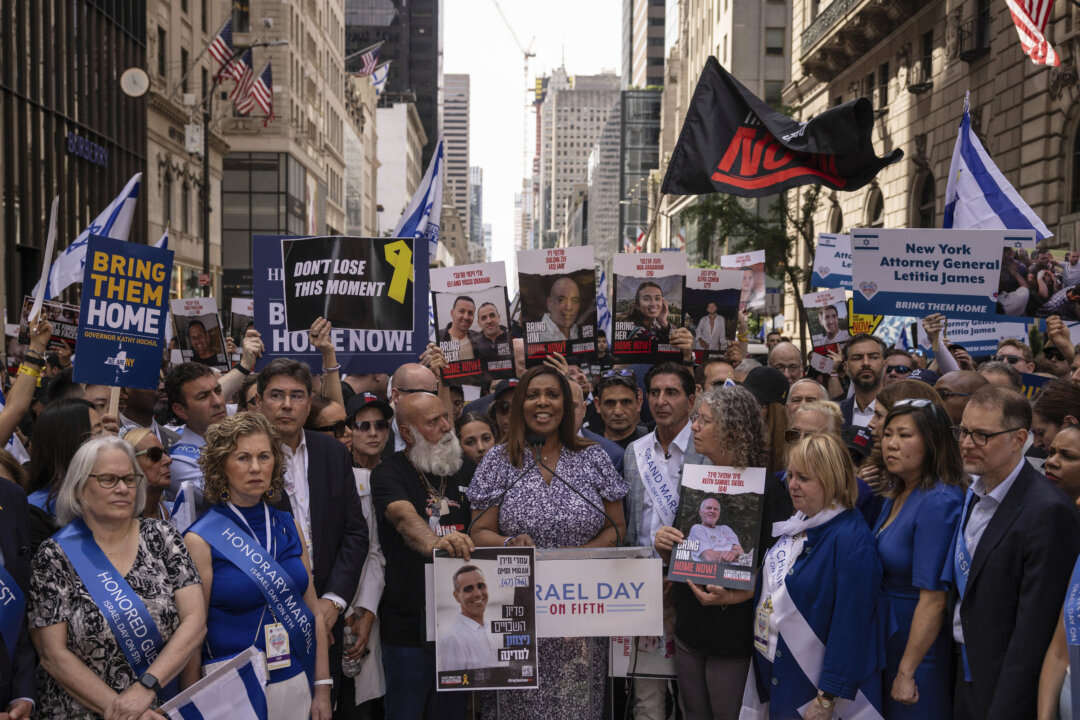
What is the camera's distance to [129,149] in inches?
1406

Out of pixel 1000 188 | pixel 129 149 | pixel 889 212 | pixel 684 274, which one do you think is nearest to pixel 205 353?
pixel 684 274

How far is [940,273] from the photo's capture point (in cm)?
829

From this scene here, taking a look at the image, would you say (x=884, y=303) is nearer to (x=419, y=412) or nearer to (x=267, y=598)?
(x=419, y=412)

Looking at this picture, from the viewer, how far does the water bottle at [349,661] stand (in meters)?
5.37

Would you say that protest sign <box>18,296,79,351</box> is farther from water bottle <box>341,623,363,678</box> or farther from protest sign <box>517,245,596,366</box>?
water bottle <box>341,623,363,678</box>

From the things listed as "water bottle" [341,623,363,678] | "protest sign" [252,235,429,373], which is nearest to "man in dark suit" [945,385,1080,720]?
"water bottle" [341,623,363,678]

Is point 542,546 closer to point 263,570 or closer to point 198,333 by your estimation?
point 263,570

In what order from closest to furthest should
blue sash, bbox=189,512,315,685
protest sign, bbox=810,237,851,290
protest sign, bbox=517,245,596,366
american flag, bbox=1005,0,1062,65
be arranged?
blue sash, bbox=189,512,315,685 → protest sign, bbox=517,245,596,366 → protest sign, bbox=810,237,851,290 → american flag, bbox=1005,0,1062,65

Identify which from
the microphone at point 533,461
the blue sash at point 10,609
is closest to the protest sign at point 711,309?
the microphone at point 533,461

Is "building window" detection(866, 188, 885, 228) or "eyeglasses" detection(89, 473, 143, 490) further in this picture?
"building window" detection(866, 188, 885, 228)

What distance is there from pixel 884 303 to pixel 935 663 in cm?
461

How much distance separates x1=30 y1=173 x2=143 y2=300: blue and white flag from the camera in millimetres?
10031

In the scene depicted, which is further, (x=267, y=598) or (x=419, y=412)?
(x=419, y=412)

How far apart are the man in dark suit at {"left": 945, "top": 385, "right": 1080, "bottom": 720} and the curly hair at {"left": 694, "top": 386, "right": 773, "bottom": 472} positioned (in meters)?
0.96
